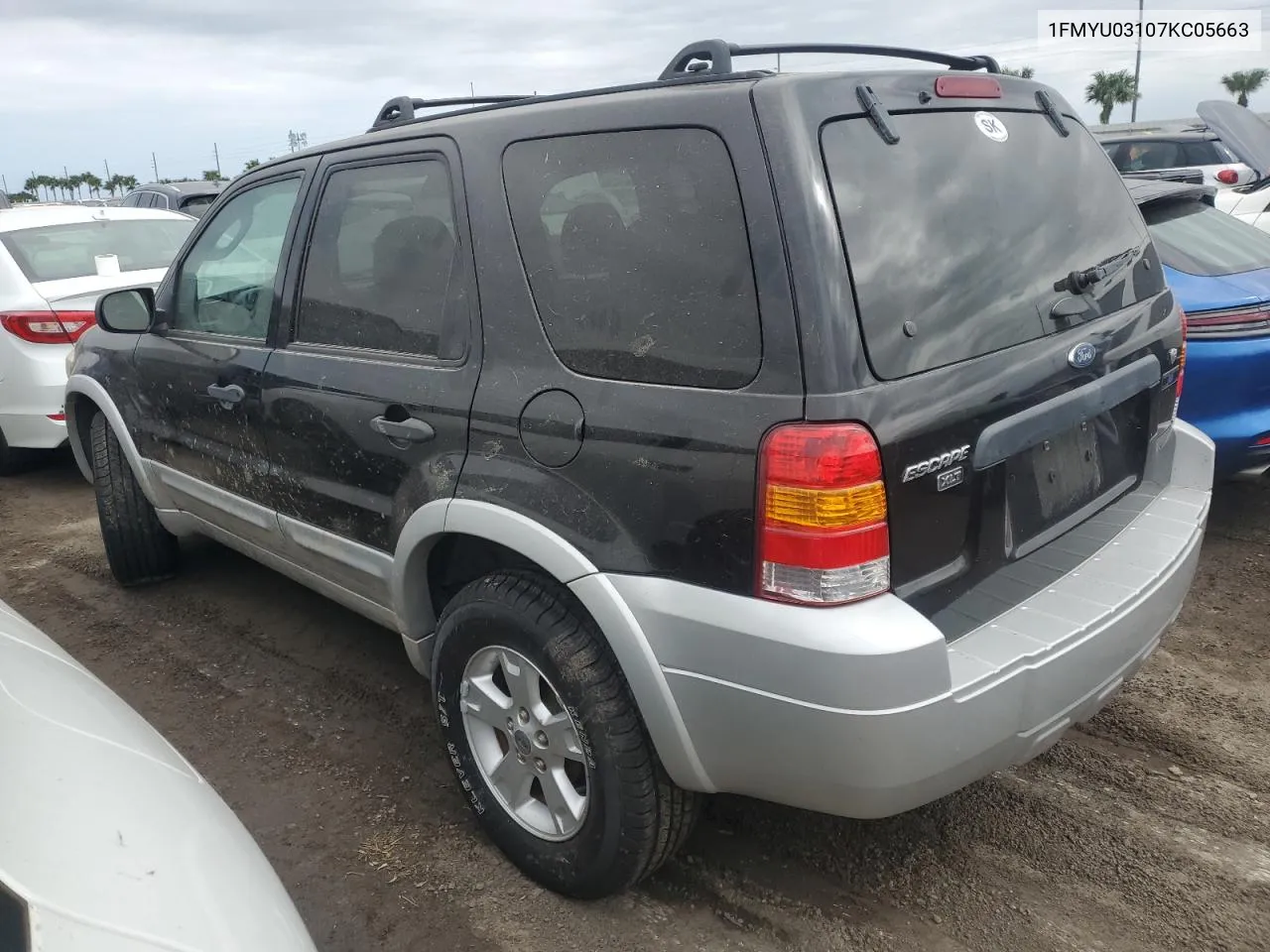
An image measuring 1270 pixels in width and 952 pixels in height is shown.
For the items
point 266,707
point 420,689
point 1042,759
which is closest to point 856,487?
point 1042,759

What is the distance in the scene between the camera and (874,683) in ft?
5.88

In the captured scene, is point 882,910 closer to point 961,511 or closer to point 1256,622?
point 961,511

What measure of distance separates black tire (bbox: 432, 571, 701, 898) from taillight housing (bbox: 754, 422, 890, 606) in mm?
497

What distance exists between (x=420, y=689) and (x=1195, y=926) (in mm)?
2408

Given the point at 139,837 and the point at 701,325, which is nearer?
the point at 139,837

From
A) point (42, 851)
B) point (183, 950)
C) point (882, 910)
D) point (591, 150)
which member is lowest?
point (882, 910)

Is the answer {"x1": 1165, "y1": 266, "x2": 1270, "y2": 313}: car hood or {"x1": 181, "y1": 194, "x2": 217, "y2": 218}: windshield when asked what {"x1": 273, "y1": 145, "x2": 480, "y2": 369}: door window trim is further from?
{"x1": 181, "y1": 194, "x2": 217, "y2": 218}: windshield

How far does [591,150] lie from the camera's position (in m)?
2.19

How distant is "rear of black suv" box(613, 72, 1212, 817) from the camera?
183 cm

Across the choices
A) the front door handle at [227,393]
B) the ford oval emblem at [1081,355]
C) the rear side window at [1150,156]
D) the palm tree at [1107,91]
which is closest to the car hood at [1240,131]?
the ford oval emblem at [1081,355]

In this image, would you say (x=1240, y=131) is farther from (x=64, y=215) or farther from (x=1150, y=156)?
(x=1150, y=156)

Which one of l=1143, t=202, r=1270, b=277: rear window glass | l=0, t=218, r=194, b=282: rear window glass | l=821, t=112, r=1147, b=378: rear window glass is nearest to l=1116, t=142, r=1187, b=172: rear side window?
l=1143, t=202, r=1270, b=277: rear window glass

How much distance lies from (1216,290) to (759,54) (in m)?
2.74

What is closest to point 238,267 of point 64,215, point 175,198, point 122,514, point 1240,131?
point 122,514
